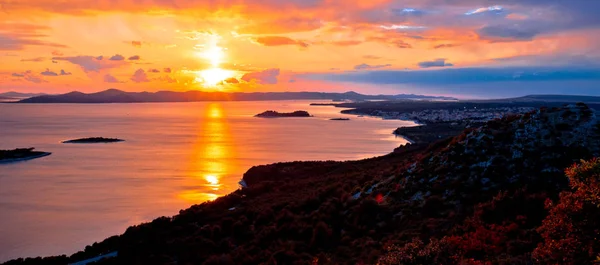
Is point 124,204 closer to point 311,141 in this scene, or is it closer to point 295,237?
point 295,237

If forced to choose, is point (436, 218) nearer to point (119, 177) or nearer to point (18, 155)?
point (119, 177)

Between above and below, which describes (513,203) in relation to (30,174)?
above

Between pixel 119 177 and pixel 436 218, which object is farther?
pixel 119 177

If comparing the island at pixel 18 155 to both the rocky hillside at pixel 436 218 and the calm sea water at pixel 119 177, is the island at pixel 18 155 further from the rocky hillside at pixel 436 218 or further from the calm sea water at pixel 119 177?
the rocky hillside at pixel 436 218

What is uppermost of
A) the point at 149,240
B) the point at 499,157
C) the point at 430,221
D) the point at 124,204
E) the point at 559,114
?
the point at 559,114

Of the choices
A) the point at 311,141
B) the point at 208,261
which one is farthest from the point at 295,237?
the point at 311,141

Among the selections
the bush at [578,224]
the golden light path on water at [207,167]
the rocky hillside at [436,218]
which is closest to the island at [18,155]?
the golden light path on water at [207,167]

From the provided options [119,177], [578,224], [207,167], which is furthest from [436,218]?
[207,167]

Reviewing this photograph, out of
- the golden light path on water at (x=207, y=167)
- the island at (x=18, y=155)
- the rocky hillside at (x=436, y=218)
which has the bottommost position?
the golden light path on water at (x=207, y=167)
